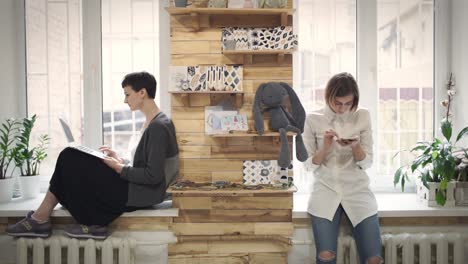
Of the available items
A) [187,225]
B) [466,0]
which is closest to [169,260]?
[187,225]

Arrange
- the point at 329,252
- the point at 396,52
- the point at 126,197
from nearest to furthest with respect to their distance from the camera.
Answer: the point at 329,252 → the point at 126,197 → the point at 396,52

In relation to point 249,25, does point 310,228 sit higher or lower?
lower

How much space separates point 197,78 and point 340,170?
0.91 m

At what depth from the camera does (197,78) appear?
2.57m

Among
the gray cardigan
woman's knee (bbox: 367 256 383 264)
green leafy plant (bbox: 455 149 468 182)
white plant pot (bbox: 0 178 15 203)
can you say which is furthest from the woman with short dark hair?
green leafy plant (bbox: 455 149 468 182)

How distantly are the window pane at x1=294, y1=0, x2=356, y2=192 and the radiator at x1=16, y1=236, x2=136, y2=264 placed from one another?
3.91 ft

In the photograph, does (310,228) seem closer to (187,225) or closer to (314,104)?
(187,225)

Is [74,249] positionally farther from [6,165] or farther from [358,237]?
[358,237]

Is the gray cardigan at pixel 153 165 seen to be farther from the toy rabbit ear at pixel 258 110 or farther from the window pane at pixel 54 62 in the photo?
the window pane at pixel 54 62

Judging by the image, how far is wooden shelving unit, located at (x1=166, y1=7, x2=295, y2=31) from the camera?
8.19ft

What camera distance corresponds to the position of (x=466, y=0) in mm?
2898

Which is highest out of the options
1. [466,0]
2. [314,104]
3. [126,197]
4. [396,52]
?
[466,0]

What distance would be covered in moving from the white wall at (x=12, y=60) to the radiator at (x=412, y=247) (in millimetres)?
2197

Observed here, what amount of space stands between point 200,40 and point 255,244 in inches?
46.2
